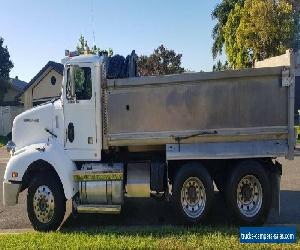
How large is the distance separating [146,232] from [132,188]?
1000 millimetres

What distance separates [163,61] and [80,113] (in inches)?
1730

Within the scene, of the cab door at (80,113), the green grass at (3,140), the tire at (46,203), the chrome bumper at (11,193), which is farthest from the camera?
the green grass at (3,140)

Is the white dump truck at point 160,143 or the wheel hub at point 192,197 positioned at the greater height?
the white dump truck at point 160,143

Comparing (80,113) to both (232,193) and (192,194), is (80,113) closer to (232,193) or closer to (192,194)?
(192,194)

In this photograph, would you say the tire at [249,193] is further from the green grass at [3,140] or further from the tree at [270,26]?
the green grass at [3,140]

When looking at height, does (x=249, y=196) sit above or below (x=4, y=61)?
below

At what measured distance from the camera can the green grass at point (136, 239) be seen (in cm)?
661

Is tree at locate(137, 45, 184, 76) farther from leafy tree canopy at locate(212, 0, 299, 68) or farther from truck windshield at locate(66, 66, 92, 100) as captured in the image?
truck windshield at locate(66, 66, 92, 100)

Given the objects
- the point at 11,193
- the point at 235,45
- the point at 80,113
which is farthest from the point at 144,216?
the point at 235,45

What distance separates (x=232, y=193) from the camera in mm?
7785

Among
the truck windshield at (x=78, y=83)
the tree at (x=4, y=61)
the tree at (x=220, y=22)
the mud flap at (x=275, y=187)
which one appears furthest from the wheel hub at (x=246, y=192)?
the tree at (x=4, y=61)

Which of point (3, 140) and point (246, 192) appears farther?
point (3, 140)

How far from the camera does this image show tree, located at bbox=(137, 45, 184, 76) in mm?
50250

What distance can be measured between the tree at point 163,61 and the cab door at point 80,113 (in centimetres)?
4193
